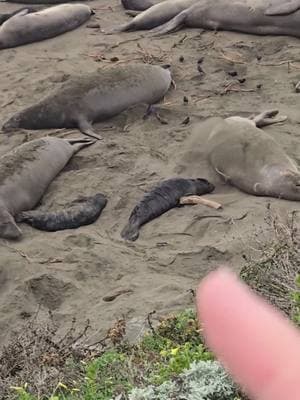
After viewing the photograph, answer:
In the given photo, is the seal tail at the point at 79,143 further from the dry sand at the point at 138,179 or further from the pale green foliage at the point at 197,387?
the pale green foliage at the point at 197,387

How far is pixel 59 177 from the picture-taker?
6449 mm

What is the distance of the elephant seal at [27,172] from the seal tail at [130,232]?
77cm

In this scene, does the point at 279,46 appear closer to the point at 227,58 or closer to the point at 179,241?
the point at 227,58

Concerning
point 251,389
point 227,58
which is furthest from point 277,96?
point 251,389

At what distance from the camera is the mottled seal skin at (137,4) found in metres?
10.8

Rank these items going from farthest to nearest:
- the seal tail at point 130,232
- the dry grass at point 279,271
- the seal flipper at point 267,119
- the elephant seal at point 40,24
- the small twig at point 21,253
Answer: the elephant seal at point 40,24, the seal flipper at point 267,119, the seal tail at point 130,232, the small twig at point 21,253, the dry grass at point 279,271

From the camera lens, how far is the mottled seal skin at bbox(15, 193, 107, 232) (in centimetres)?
564

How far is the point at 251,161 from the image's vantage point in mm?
5844

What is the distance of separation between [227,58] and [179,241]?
3935 mm

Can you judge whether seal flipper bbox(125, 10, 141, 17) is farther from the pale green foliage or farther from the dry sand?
the pale green foliage

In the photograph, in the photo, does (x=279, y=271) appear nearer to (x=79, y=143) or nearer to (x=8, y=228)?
(x=8, y=228)

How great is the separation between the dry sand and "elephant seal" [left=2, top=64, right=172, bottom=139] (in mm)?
136

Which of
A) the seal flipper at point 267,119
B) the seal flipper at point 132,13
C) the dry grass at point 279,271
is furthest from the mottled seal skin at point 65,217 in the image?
the seal flipper at point 132,13

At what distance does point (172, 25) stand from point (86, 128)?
309 cm
